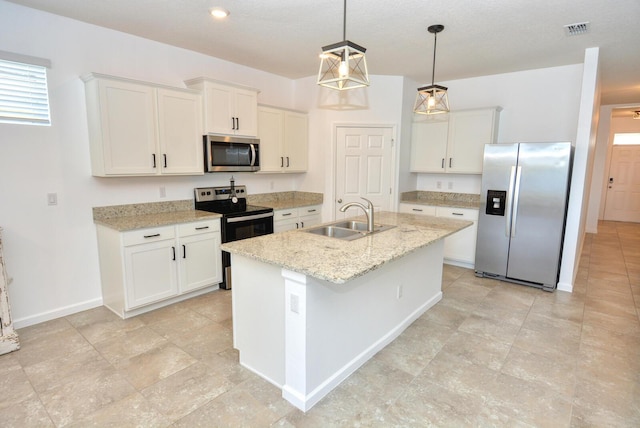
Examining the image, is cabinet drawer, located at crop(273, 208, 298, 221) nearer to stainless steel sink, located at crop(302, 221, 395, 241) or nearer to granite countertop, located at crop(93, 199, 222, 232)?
granite countertop, located at crop(93, 199, 222, 232)

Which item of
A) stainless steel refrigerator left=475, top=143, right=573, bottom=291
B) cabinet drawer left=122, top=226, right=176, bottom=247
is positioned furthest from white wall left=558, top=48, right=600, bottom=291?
cabinet drawer left=122, top=226, right=176, bottom=247

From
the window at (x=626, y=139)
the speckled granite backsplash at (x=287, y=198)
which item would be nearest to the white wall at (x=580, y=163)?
the speckled granite backsplash at (x=287, y=198)

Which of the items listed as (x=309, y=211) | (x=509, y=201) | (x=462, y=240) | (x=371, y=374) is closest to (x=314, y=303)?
(x=371, y=374)

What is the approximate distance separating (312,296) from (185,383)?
111 cm

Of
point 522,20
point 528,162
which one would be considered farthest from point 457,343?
point 522,20

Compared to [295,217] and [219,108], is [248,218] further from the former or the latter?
[219,108]

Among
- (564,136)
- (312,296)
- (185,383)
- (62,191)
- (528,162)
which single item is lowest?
(185,383)

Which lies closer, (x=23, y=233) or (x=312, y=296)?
(x=312, y=296)

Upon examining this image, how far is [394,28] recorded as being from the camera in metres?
3.12

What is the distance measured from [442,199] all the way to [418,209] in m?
0.57

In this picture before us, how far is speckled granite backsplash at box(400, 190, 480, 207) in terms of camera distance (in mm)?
5057

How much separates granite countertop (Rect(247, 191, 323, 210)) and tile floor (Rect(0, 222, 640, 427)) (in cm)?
163

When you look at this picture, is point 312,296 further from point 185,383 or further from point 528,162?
point 528,162

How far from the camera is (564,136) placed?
14.3ft
